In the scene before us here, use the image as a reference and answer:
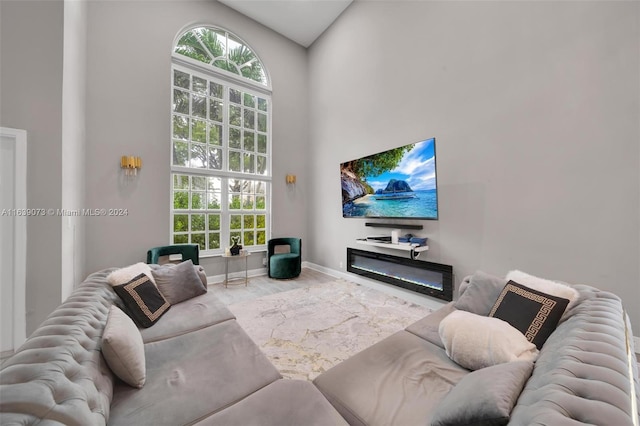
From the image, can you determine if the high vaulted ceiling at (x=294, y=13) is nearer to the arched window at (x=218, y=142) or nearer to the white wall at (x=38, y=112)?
the arched window at (x=218, y=142)

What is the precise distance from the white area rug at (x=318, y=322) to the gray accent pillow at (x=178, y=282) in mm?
766

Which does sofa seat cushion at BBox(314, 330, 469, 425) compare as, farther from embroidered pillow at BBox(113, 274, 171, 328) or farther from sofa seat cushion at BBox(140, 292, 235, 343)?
embroidered pillow at BBox(113, 274, 171, 328)

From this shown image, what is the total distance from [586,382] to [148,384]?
183 centimetres

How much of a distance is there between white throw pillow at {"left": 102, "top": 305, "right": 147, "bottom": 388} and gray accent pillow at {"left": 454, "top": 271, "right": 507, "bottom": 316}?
217 cm

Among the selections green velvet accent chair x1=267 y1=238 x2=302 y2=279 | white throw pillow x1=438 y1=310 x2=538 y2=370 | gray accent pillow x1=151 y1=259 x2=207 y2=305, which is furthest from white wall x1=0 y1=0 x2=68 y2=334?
white throw pillow x1=438 y1=310 x2=538 y2=370

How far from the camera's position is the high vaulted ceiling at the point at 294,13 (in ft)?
14.9

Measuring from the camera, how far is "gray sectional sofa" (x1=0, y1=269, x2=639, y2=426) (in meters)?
0.70

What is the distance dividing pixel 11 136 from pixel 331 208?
4253 mm

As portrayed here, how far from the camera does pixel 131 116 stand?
147 inches

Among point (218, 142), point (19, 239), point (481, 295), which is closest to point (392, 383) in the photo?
point (481, 295)

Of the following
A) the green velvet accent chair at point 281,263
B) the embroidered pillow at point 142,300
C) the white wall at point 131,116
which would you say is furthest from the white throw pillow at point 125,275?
the green velvet accent chair at point 281,263

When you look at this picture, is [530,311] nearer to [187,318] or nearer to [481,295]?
[481,295]

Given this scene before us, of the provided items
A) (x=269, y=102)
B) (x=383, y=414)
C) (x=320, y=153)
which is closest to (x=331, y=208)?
(x=320, y=153)

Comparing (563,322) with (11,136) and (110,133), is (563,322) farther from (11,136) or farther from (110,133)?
(110,133)
